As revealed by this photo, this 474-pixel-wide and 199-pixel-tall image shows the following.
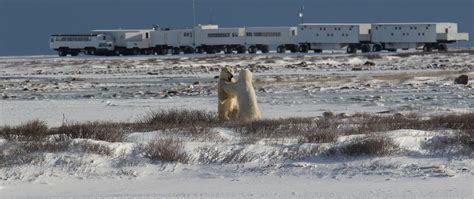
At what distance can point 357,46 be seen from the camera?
93.5 m

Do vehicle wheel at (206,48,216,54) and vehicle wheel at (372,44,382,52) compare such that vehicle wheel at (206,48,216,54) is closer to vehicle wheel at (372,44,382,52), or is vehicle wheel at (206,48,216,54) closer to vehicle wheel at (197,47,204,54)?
vehicle wheel at (197,47,204,54)

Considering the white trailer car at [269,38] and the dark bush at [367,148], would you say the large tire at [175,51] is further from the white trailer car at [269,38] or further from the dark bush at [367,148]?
the dark bush at [367,148]

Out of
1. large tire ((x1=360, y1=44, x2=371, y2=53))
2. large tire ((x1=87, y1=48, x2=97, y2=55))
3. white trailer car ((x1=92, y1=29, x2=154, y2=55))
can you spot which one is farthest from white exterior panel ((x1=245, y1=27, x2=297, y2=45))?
large tire ((x1=87, y1=48, x2=97, y2=55))

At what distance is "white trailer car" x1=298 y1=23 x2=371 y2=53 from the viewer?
306ft

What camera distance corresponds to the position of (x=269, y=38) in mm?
100438

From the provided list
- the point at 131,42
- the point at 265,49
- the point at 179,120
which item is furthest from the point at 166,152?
the point at 131,42

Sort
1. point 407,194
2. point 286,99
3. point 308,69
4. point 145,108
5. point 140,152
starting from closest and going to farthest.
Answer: point 407,194, point 140,152, point 145,108, point 286,99, point 308,69

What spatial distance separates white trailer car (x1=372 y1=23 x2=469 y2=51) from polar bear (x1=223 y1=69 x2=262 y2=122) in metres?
70.4

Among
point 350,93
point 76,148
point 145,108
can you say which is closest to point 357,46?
point 350,93

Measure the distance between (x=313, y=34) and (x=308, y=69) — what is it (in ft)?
136

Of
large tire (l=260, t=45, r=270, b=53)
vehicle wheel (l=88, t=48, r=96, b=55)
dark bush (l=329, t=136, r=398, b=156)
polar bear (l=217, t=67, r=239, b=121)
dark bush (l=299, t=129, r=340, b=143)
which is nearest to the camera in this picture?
dark bush (l=329, t=136, r=398, b=156)

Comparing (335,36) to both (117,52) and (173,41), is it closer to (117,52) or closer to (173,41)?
(173,41)

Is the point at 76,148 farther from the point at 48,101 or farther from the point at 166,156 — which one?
the point at 48,101

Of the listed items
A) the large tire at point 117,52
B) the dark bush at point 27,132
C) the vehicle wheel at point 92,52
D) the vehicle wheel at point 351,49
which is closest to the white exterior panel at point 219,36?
the large tire at point 117,52
